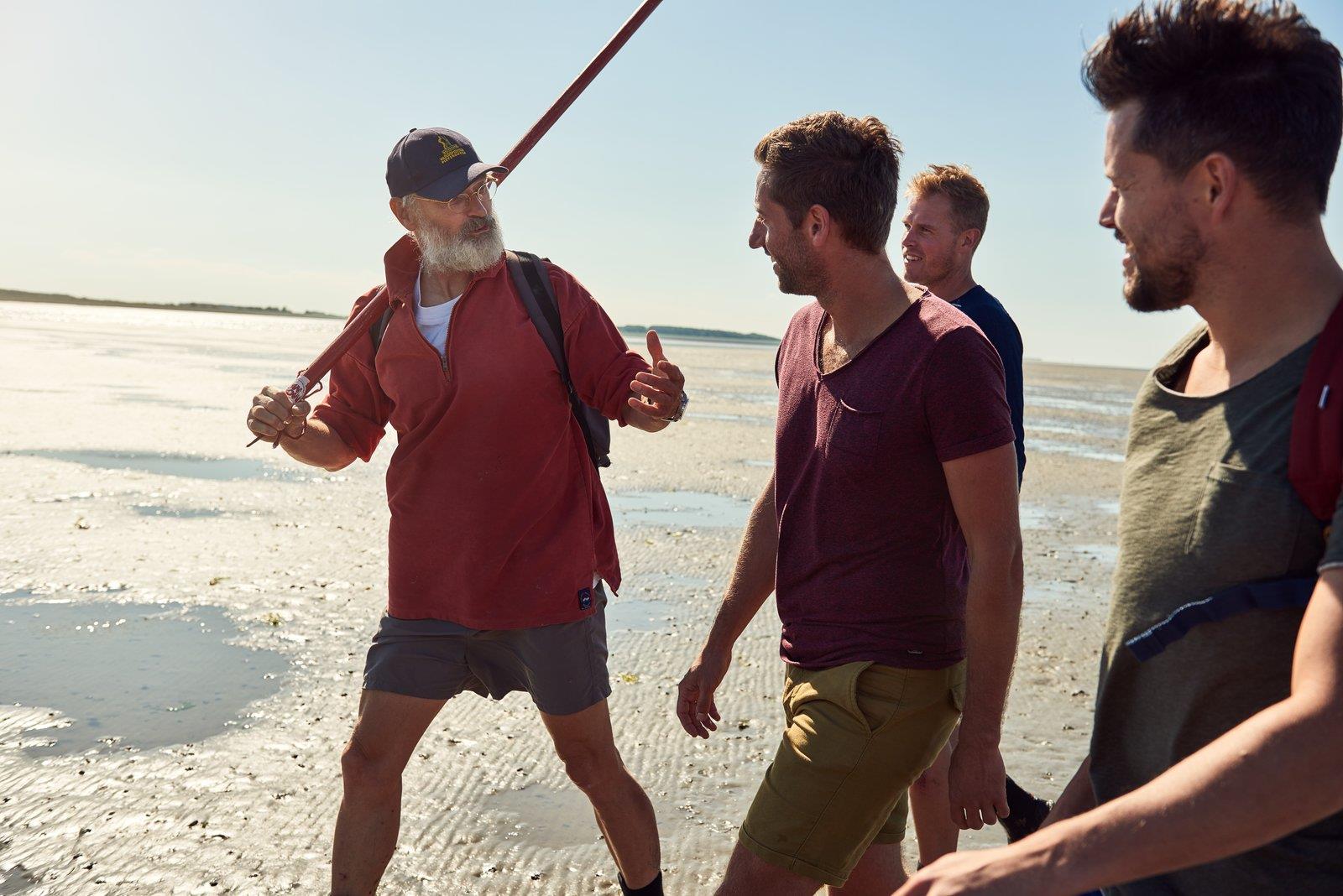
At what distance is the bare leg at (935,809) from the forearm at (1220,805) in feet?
8.42

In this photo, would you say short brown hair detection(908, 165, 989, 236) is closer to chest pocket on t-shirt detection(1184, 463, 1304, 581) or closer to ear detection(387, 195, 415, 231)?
ear detection(387, 195, 415, 231)

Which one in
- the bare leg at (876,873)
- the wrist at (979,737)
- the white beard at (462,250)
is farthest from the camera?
the white beard at (462,250)

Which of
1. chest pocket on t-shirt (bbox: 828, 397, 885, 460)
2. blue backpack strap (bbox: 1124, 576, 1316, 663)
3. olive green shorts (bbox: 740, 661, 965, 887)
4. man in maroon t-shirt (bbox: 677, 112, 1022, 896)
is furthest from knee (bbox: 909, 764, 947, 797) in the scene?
blue backpack strap (bbox: 1124, 576, 1316, 663)

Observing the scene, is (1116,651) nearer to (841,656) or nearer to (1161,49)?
(1161,49)

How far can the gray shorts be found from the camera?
348cm

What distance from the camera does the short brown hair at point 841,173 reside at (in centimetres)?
288

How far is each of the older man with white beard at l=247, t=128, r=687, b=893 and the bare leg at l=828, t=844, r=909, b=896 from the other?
2.47ft

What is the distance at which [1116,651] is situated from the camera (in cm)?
172

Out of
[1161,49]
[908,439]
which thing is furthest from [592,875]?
[1161,49]

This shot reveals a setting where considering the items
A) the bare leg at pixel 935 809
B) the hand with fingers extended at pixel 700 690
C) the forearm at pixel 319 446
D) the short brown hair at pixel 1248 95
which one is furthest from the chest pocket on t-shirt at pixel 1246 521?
the forearm at pixel 319 446

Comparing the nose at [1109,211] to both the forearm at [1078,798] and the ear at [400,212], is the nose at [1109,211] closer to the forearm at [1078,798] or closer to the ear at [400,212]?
the forearm at [1078,798]

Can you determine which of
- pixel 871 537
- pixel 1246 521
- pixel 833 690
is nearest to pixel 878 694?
pixel 833 690

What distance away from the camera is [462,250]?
370cm

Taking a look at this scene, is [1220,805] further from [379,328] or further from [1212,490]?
[379,328]
